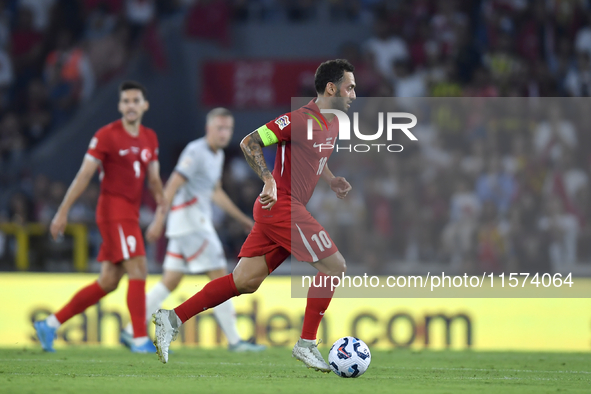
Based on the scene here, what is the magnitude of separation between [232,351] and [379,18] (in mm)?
8618

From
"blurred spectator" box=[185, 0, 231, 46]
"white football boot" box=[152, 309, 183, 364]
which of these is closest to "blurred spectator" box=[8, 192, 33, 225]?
"blurred spectator" box=[185, 0, 231, 46]

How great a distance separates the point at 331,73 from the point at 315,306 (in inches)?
63.1

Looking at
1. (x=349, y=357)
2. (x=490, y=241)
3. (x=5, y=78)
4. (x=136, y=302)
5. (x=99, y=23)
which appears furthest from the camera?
(x=99, y=23)

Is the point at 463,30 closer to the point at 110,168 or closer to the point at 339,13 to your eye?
the point at 339,13

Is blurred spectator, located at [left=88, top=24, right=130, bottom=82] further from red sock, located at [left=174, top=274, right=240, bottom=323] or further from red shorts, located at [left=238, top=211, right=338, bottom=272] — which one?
red shorts, located at [left=238, top=211, right=338, bottom=272]

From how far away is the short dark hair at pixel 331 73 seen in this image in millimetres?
6078

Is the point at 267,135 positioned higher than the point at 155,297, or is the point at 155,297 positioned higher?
the point at 267,135

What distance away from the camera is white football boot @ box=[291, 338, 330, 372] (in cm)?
604

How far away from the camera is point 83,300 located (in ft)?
25.1

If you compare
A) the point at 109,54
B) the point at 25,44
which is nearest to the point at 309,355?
the point at 109,54

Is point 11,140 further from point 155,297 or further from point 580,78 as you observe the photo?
point 580,78

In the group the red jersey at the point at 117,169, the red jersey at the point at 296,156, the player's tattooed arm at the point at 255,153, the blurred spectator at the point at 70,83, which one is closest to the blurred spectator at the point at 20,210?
the blurred spectator at the point at 70,83

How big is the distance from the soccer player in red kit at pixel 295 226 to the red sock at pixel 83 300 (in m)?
1.75

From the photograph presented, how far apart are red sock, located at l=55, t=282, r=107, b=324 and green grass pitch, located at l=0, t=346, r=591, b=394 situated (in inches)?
14.1
